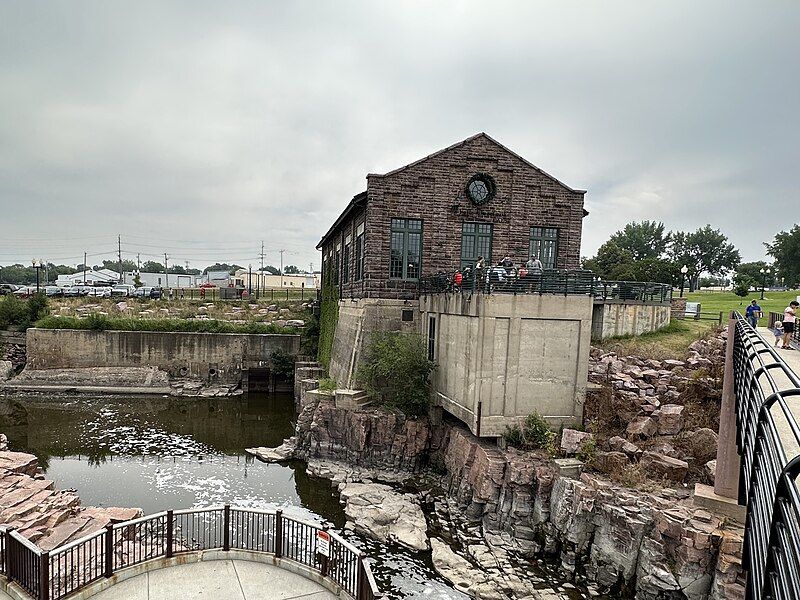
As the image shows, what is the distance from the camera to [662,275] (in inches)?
1620

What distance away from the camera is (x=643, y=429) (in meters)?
15.2

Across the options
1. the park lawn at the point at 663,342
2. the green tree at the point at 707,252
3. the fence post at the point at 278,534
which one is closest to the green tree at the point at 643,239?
the green tree at the point at 707,252

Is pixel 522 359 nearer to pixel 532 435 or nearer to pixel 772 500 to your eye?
pixel 532 435

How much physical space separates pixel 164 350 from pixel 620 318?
2993 centimetres

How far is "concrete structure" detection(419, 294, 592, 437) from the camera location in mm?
16125

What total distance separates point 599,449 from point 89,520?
46.2ft

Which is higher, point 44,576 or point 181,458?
point 44,576

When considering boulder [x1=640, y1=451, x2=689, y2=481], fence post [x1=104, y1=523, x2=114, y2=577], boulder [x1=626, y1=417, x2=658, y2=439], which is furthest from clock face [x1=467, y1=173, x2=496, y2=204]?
fence post [x1=104, y1=523, x2=114, y2=577]

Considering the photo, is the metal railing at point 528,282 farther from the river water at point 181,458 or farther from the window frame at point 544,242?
the river water at point 181,458

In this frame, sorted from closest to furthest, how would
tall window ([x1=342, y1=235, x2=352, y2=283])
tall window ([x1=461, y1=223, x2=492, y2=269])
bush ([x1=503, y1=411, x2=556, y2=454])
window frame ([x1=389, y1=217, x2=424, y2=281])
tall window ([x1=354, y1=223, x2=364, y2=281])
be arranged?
1. bush ([x1=503, y1=411, x2=556, y2=454])
2. window frame ([x1=389, y1=217, x2=424, y2=281])
3. tall window ([x1=461, y1=223, x2=492, y2=269])
4. tall window ([x1=354, y1=223, x2=364, y2=281])
5. tall window ([x1=342, y1=235, x2=352, y2=283])

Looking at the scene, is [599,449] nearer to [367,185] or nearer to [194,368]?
[367,185]

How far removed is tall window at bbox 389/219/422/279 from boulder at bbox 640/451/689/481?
12.2 metres

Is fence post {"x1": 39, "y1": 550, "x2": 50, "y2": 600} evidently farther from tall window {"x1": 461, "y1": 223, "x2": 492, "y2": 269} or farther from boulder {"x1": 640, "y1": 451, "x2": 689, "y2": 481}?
tall window {"x1": 461, "y1": 223, "x2": 492, "y2": 269}

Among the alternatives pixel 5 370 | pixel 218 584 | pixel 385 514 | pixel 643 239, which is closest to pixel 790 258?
pixel 643 239
